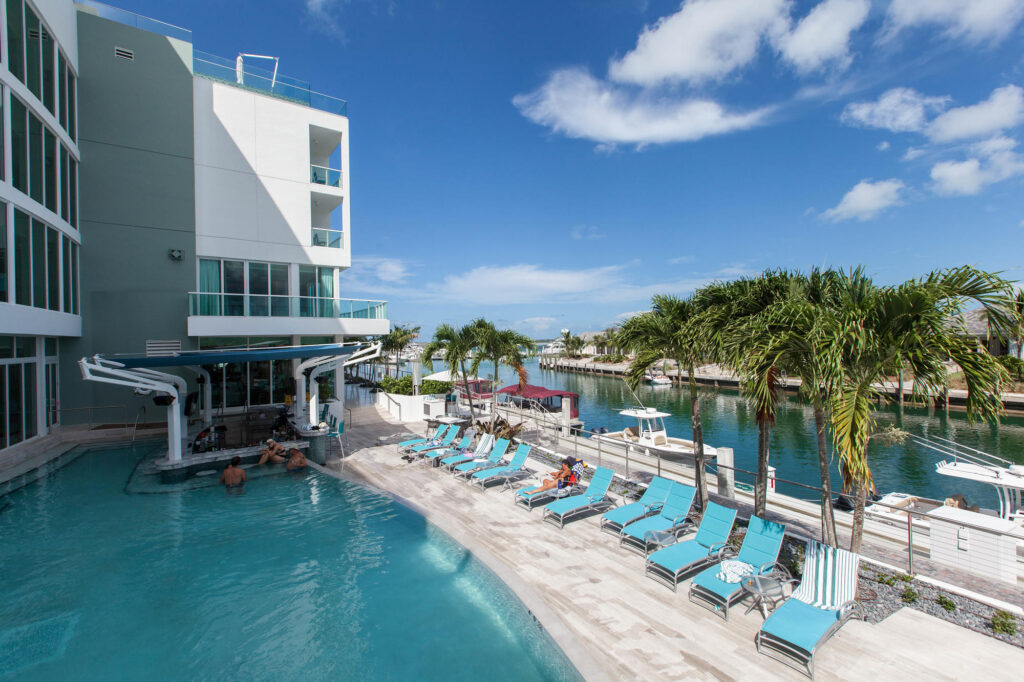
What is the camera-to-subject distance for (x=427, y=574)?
7.76 m

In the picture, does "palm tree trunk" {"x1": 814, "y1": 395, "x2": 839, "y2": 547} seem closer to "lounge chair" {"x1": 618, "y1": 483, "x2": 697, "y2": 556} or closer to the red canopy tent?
"lounge chair" {"x1": 618, "y1": 483, "x2": 697, "y2": 556}

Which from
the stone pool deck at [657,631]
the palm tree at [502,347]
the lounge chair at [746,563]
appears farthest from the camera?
the palm tree at [502,347]

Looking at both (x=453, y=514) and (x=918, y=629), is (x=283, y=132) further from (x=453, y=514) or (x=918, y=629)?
(x=918, y=629)

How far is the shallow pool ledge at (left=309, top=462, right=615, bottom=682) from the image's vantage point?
5075mm

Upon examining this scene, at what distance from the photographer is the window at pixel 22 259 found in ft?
43.0

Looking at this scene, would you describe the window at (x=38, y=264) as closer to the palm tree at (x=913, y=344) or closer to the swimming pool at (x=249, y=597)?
the swimming pool at (x=249, y=597)

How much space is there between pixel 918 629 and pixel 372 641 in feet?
22.0

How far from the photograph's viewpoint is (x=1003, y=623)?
18.0ft

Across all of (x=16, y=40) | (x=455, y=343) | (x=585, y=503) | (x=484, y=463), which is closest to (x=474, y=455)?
(x=484, y=463)

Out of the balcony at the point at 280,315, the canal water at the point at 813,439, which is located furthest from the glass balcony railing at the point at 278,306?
the canal water at the point at 813,439

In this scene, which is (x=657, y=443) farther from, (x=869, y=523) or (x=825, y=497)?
(x=825, y=497)

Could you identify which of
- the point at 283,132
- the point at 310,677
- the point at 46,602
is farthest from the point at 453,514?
the point at 283,132

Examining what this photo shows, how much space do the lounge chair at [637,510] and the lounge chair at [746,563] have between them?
6.13 ft

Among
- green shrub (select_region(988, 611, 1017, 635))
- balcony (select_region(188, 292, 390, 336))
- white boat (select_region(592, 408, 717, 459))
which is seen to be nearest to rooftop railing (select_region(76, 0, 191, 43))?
balcony (select_region(188, 292, 390, 336))
